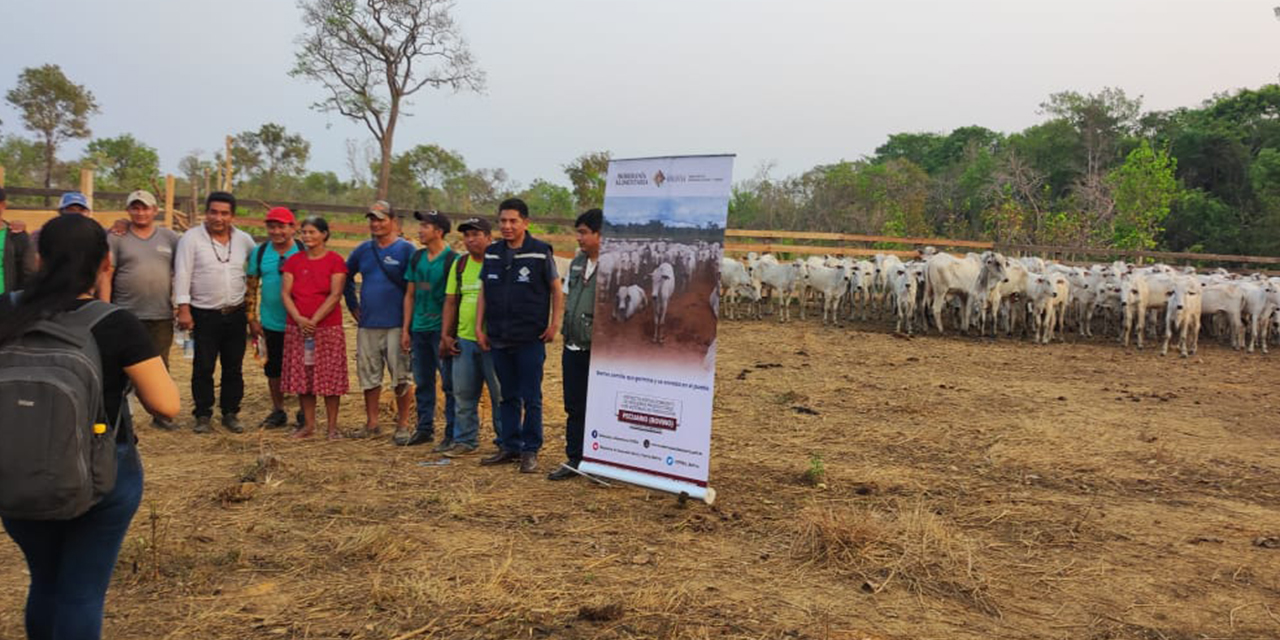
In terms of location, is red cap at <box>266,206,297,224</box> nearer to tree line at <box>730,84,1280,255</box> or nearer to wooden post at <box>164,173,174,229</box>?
wooden post at <box>164,173,174,229</box>

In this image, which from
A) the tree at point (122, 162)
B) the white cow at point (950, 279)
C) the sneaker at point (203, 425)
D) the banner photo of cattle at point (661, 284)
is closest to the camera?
the banner photo of cattle at point (661, 284)

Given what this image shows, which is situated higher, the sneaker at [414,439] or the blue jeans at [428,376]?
the blue jeans at [428,376]

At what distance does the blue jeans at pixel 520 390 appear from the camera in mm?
5973

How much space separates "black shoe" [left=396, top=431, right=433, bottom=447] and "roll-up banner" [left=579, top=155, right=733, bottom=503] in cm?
187

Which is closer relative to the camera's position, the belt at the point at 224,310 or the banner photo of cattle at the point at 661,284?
the banner photo of cattle at the point at 661,284

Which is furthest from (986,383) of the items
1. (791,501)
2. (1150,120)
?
(1150,120)

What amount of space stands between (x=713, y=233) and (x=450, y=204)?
108ft

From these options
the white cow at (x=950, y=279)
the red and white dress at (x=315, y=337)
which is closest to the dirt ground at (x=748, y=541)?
the red and white dress at (x=315, y=337)

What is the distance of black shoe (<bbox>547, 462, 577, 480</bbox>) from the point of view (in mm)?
5953

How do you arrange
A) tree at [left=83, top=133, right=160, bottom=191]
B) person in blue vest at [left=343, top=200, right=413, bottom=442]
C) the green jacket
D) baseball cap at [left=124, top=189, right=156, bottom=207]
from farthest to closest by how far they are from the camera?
1. tree at [left=83, top=133, right=160, bottom=191]
2. person in blue vest at [left=343, top=200, right=413, bottom=442]
3. baseball cap at [left=124, top=189, right=156, bottom=207]
4. the green jacket

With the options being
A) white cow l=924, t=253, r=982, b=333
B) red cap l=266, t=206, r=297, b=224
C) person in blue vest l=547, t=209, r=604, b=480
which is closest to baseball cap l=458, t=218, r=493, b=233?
person in blue vest l=547, t=209, r=604, b=480

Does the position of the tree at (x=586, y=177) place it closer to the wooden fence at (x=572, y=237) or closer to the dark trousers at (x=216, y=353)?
the wooden fence at (x=572, y=237)

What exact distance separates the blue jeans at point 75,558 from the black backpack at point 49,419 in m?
0.15

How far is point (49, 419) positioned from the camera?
2.31m
